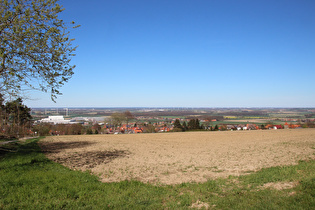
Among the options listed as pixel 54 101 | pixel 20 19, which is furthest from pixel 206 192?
pixel 20 19

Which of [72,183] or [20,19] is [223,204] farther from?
[20,19]

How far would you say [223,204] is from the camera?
667cm

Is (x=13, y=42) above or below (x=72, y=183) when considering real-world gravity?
above

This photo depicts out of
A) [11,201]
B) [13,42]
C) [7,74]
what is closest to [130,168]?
[11,201]

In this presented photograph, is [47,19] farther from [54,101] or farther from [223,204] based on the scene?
[223,204]

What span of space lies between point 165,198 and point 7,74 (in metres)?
9.61

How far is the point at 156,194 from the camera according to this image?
8109 mm

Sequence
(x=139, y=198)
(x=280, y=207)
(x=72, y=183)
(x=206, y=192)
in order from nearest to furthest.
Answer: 1. (x=280, y=207)
2. (x=139, y=198)
3. (x=206, y=192)
4. (x=72, y=183)

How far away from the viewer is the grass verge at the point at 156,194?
6645mm

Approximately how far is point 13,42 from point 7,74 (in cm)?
163

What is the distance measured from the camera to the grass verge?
6.64m

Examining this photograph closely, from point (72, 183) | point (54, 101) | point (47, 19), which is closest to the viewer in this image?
point (72, 183)

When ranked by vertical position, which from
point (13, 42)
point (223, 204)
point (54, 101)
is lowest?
point (223, 204)

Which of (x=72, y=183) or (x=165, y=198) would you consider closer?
(x=165, y=198)
